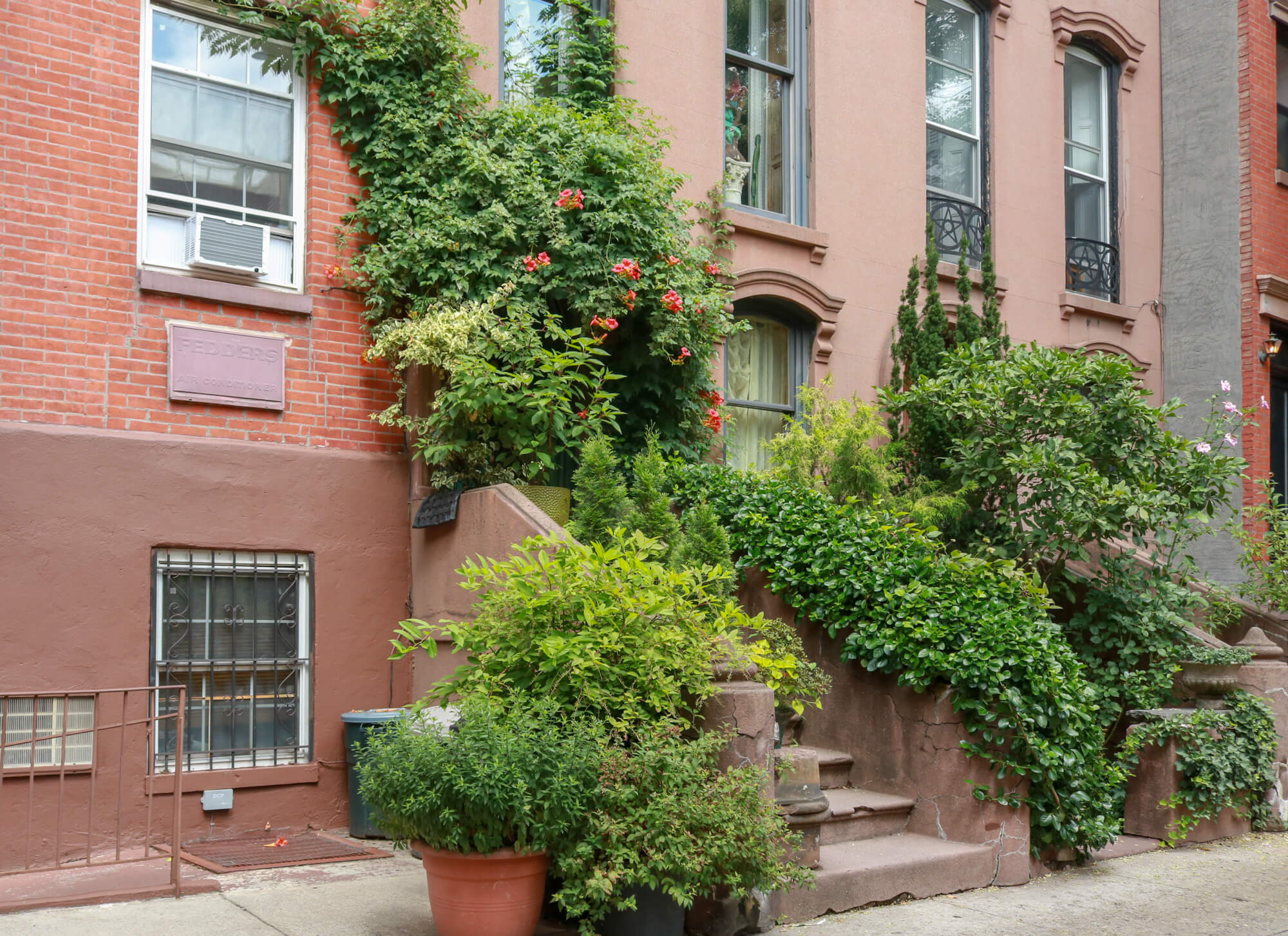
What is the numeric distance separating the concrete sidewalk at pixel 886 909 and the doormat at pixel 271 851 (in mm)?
138

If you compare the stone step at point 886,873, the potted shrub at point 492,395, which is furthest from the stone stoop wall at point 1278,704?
the potted shrub at point 492,395

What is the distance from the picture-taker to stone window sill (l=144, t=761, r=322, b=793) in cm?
736

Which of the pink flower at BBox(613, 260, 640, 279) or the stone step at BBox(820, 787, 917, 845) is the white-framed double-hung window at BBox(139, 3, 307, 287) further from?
the stone step at BBox(820, 787, 917, 845)

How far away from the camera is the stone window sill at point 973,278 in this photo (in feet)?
38.5

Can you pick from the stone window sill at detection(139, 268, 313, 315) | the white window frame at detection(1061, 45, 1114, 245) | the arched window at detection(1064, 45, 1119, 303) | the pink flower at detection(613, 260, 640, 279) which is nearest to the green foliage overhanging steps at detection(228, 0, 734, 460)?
the pink flower at detection(613, 260, 640, 279)

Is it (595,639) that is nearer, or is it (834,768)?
(595,639)

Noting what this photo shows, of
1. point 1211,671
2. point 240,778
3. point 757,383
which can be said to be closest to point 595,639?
point 240,778

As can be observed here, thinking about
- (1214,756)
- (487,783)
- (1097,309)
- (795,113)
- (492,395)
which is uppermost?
(795,113)

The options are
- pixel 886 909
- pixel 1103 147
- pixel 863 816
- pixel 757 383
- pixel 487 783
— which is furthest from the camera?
pixel 1103 147

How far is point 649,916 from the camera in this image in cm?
562

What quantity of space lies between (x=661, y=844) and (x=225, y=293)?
15.3ft

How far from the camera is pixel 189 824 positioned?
7402 mm

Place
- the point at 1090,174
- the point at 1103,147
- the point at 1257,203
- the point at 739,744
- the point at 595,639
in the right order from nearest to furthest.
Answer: the point at 595,639
the point at 739,744
the point at 1257,203
the point at 1090,174
the point at 1103,147

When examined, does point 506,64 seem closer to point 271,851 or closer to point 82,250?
point 82,250
